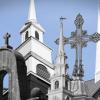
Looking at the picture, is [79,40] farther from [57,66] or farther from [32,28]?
[32,28]

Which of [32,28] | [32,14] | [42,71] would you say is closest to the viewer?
[42,71]

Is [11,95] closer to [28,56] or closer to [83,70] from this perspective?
[83,70]

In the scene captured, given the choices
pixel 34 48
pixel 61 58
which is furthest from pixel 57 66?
pixel 34 48

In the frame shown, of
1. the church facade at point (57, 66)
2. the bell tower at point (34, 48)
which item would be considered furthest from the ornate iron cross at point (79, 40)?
the bell tower at point (34, 48)

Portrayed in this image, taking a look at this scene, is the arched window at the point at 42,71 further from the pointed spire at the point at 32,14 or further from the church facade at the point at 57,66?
the pointed spire at the point at 32,14

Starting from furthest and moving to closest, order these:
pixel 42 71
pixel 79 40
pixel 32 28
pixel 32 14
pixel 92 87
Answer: pixel 32 14 → pixel 32 28 → pixel 42 71 → pixel 92 87 → pixel 79 40

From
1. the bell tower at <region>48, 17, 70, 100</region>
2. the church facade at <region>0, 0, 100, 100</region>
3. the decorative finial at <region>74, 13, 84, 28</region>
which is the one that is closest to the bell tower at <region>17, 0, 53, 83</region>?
the church facade at <region>0, 0, 100, 100</region>

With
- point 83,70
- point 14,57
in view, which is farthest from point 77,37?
point 14,57

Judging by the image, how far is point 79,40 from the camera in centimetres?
6656

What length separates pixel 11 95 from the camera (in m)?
14.7

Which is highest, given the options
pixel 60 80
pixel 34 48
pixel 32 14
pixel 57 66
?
pixel 32 14

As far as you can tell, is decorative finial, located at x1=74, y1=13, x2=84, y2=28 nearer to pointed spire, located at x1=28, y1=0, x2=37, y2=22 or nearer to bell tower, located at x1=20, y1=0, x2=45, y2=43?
bell tower, located at x1=20, y1=0, x2=45, y2=43

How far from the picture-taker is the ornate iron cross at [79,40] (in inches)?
2611

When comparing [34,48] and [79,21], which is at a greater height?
[79,21]
